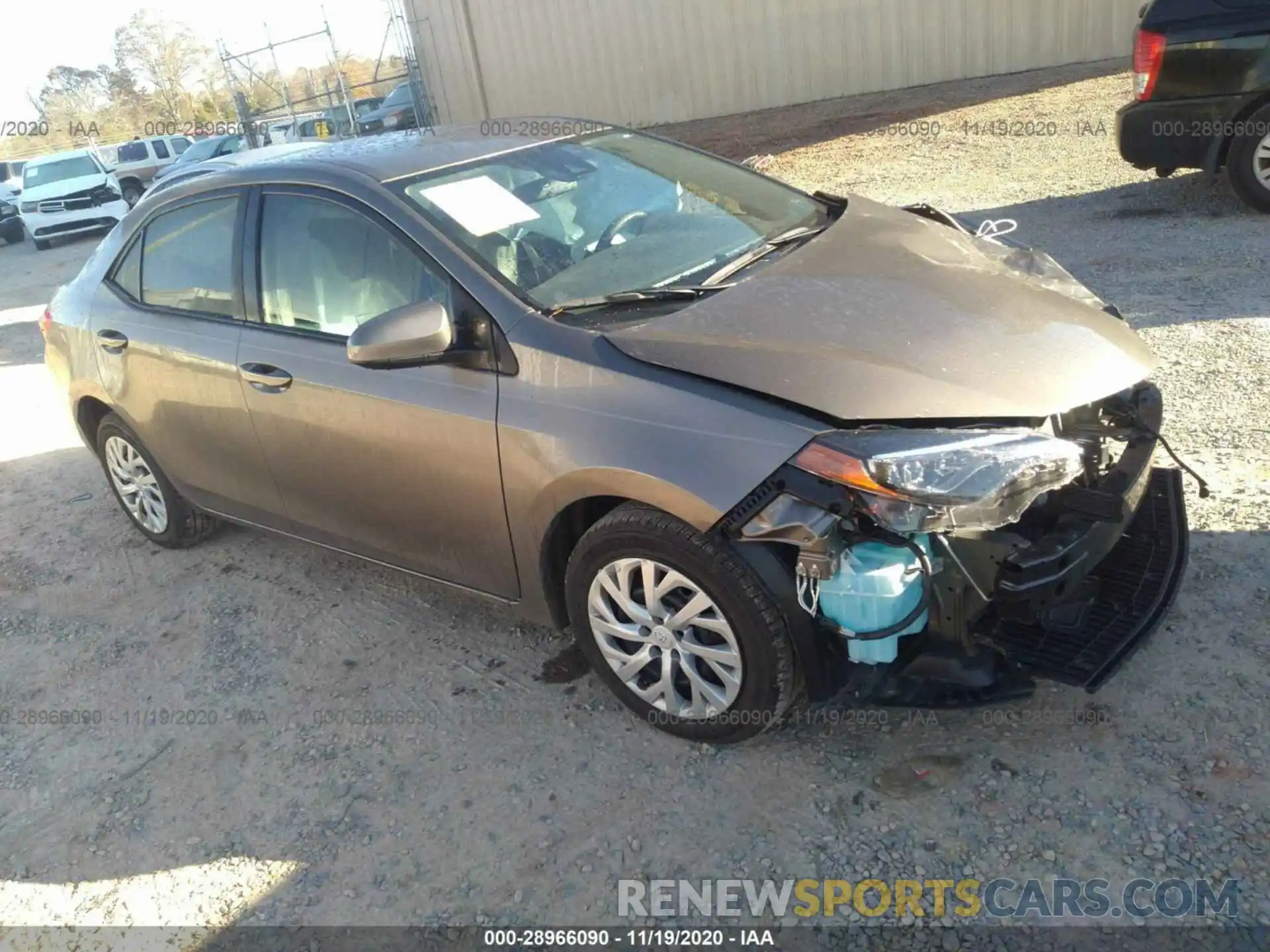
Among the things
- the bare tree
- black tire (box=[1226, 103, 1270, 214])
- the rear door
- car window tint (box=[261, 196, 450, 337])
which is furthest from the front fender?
the bare tree

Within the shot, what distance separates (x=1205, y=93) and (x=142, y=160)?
23.4 meters

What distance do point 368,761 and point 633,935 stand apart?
1.12 m

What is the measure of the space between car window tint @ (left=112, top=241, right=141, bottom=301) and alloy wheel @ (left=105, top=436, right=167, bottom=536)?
2.44 feet

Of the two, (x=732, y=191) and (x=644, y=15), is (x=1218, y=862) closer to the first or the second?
(x=732, y=191)

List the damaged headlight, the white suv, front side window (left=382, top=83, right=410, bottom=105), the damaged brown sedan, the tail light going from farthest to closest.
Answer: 1. front side window (left=382, top=83, right=410, bottom=105)
2. the white suv
3. the tail light
4. the damaged brown sedan
5. the damaged headlight

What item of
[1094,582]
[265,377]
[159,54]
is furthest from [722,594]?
[159,54]

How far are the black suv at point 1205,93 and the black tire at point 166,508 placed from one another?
6.62 meters

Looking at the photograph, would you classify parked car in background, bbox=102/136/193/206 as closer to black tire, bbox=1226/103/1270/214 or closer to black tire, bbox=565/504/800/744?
black tire, bbox=1226/103/1270/214

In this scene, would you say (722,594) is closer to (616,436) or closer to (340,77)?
(616,436)

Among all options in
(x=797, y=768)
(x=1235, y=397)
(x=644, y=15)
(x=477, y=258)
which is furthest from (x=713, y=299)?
(x=644, y=15)

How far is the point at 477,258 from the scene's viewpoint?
3002 millimetres

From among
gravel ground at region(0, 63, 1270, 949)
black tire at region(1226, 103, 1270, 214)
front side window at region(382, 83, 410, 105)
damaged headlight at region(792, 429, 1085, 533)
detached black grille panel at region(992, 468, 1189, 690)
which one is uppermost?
front side window at region(382, 83, 410, 105)

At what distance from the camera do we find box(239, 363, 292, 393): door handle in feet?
11.2

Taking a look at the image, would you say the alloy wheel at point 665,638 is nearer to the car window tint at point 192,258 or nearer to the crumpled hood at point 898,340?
the crumpled hood at point 898,340
